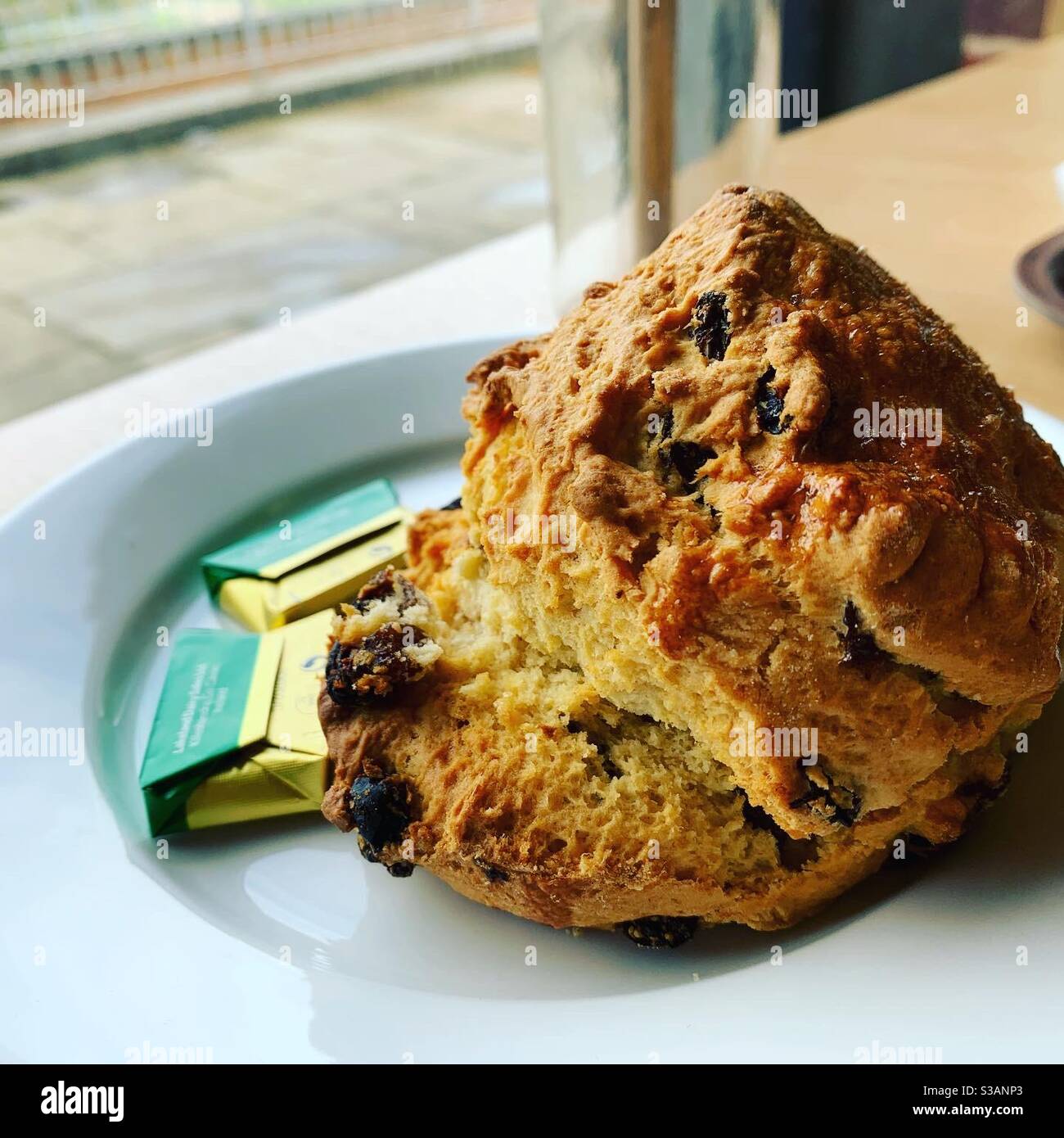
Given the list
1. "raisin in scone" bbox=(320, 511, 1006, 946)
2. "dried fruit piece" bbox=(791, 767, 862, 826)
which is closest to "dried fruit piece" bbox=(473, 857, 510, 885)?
"raisin in scone" bbox=(320, 511, 1006, 946)

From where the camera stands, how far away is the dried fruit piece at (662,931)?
0.84 m

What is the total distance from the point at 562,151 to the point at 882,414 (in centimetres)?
105

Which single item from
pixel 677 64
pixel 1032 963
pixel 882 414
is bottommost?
pixel 1032 963

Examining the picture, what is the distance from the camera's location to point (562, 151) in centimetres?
167

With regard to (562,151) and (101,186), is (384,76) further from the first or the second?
(562,151)

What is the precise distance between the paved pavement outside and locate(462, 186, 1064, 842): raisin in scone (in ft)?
10.1

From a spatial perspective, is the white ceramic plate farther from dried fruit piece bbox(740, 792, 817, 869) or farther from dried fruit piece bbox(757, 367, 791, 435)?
dried fruit piece bbox(757, 367, 791, 435)

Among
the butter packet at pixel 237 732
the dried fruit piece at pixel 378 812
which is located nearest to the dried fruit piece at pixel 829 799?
the dried fruit piece at pixel 378 812

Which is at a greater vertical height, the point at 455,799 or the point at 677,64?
the point at 677,64

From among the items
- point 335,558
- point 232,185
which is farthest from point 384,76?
point 335,558

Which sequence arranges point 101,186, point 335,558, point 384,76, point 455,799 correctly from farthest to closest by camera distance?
point 384,76
point 101,186
point 335,558
point 455,799

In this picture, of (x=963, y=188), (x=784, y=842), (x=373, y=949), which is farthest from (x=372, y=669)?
(x=963, y=188)

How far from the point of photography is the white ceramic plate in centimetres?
73

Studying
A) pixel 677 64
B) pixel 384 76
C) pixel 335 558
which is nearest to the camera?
pixel 335 558
